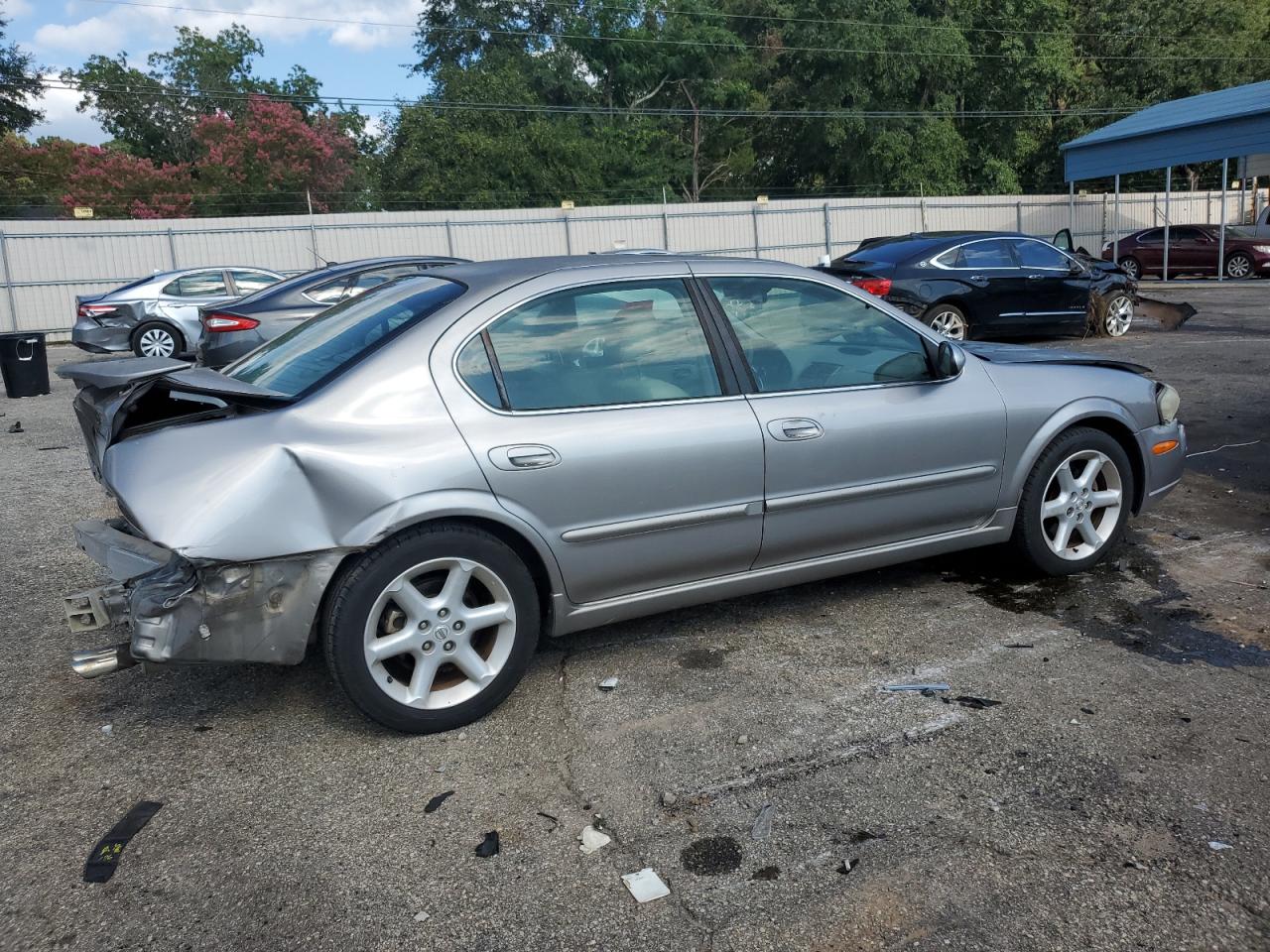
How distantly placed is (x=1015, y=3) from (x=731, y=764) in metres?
41.6

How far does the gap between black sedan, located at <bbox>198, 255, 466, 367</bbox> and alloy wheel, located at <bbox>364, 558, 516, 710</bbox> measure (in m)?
7.28

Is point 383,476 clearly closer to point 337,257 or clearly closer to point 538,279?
point 538,279

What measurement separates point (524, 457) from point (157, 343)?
551 inches

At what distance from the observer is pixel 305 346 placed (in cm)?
412

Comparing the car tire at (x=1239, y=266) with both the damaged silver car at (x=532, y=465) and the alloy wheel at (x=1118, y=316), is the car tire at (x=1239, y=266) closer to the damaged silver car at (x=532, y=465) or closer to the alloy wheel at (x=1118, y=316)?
the alloy wheel at (x=1118, y=316)

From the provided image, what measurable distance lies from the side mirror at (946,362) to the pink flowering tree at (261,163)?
3883 cm

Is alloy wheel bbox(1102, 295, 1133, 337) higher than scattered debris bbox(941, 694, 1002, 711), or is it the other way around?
alloy wheel bbox(1102, 295, 1133, 337)

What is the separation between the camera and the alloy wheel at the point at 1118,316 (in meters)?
14.4

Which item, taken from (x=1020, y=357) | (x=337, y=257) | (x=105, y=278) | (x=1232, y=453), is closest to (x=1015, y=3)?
(x=337, y=257)

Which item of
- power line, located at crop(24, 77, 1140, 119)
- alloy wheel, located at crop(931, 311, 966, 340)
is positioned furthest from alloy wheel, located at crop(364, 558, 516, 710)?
power line, located at crop(24, 77, 1140, 119)

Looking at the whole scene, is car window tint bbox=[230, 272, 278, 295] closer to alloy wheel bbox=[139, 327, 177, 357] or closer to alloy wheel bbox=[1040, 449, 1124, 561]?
alloy wheel bbox=[139, 327, 177, 357]

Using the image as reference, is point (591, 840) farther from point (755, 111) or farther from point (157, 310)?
point (755, 111)

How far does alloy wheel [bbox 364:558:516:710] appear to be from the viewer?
3.47 meters

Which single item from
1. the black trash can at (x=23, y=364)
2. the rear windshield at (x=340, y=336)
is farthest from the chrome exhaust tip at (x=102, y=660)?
the black trash can at (x=23, y=364)
